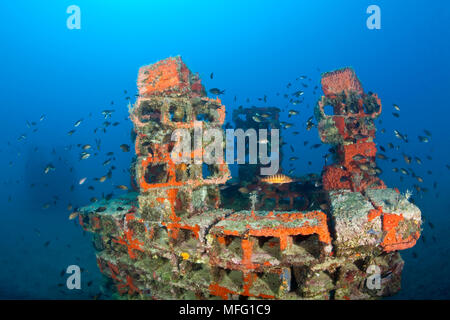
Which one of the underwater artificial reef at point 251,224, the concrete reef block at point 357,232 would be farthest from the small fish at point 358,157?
the concrete reef block at point 357,232

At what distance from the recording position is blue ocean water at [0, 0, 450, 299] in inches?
834

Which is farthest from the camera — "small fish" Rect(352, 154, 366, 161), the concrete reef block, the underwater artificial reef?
"small fish" Rect(352, 154, 366, 161)

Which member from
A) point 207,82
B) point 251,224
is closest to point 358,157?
point 251,224

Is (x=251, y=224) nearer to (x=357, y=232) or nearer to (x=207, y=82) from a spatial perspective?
(x=357, y=232)

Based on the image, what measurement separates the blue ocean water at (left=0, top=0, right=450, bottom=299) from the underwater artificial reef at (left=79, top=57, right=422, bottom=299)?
9473 mm

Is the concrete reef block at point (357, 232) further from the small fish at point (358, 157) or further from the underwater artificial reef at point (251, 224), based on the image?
the small fish at point (358, 157)

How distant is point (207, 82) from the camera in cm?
16688

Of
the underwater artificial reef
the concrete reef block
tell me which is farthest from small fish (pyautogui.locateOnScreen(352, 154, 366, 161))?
the concrete reef block

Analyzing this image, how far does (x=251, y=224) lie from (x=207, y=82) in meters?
171

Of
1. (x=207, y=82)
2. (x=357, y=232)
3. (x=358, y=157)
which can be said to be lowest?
(x=357, y=232)

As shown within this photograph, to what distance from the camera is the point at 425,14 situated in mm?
96188

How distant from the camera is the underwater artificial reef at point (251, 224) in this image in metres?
5.08

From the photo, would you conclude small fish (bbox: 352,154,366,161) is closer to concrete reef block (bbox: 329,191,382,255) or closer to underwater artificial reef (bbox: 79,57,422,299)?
underwater artificial reef (bbox: 79,57,422,299)

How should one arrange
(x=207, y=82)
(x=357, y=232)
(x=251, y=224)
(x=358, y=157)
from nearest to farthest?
(x=357, y=232) < (x=251, y=224) < (x=358, y=157) < (x=207, y=82)
